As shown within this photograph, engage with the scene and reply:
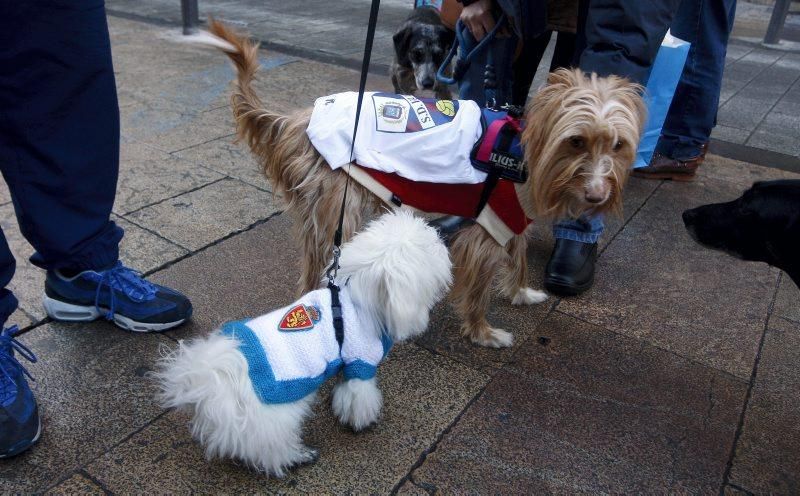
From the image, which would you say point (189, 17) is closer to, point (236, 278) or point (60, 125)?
point (236, 278)

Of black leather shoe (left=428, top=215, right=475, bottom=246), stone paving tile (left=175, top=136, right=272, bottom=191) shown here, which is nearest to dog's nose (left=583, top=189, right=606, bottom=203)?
black leather shoe (left=428, top=215, right=475, bottom=246)

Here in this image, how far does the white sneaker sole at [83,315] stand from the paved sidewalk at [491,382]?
0.14ft

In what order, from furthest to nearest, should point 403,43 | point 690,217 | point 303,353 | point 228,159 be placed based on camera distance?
point 403,43 < point 228,159 < point 690,217 < point 303,353

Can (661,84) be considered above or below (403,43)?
above

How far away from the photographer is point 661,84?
11.0 feet

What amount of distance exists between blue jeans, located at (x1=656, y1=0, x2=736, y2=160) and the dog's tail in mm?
3013

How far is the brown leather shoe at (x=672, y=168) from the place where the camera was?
431 centimetres

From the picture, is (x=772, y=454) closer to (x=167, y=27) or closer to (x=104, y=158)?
(x=104, y=158)

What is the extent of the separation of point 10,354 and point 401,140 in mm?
1658

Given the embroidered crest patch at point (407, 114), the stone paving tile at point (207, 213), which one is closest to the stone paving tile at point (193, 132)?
the stone paving tile at point (207, 213)

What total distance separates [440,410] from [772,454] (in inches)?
47.7

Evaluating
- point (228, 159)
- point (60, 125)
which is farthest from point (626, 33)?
point (228, 159)

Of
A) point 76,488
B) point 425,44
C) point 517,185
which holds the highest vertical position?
point 425,44

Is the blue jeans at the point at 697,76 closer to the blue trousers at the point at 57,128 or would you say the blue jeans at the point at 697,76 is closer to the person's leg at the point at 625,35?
the person's leg at the point at 625,35
